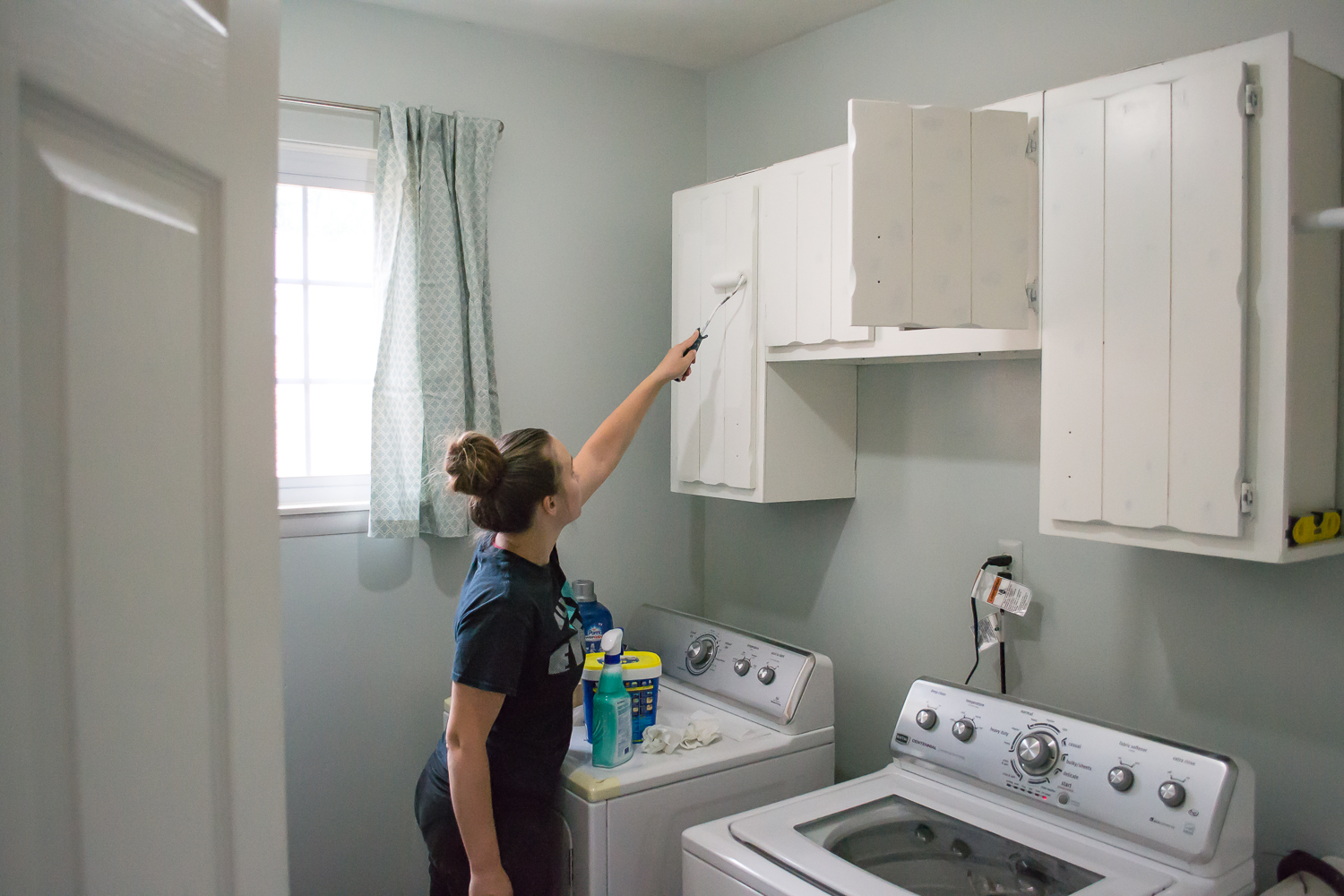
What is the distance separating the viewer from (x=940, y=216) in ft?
5.22

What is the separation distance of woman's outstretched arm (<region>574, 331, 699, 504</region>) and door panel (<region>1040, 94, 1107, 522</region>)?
2.99ft

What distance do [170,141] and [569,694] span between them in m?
1.47

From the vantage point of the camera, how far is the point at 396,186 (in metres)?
2.34

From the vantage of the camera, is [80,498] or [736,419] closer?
[80,498]

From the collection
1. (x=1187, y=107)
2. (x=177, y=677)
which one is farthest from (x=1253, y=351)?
(x=177, y=677)

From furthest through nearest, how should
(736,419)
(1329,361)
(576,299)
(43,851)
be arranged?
(576,299) < (736,419) < (1329,361) < (43,851)

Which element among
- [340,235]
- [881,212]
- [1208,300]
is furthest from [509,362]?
[1208,300]

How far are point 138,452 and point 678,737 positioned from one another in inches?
68.2

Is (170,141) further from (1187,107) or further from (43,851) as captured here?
(1187,107)

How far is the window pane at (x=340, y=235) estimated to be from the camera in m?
2.36

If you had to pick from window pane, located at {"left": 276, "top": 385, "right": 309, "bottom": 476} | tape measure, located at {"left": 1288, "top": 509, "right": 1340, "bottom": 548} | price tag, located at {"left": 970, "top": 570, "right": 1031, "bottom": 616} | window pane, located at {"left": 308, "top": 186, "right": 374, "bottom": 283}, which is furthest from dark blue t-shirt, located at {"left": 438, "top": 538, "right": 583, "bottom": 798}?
tape measure, located at {"left": 1288, "top": 509, "right": 1340, "bottom": 548}

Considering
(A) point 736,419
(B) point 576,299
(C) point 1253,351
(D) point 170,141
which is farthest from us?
(B) point 576,299

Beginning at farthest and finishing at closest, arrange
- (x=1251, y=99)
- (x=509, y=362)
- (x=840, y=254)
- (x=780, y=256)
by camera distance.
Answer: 1. (x=509, y=362)
2. (x=780, y=256)
3. (x=840, y=254)
4. (x=1251, y=99)

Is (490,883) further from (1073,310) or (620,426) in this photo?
(1073,310)
